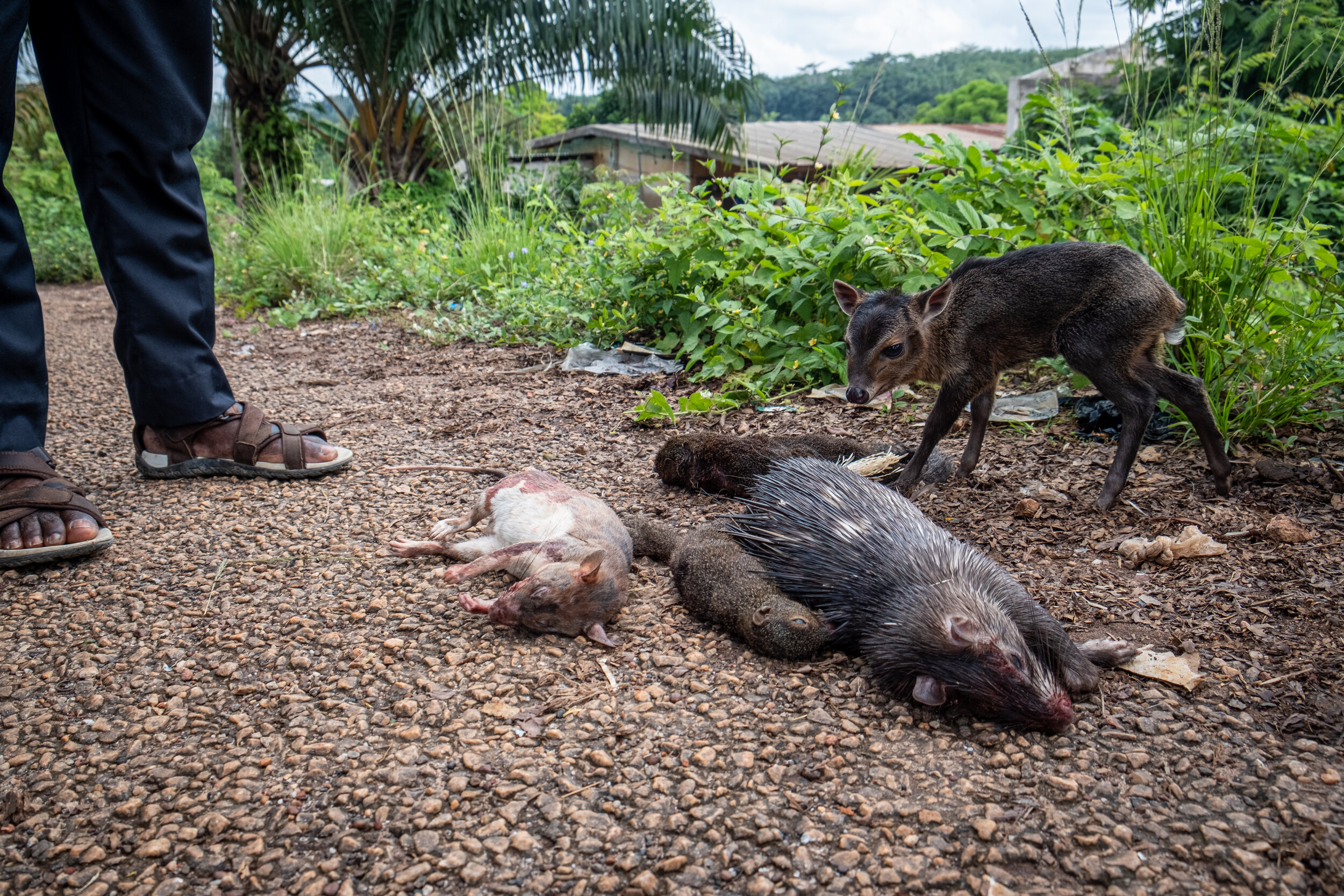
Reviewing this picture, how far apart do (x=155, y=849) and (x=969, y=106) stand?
3378 centimetres

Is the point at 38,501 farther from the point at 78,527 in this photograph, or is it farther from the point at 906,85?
the point at 906,85

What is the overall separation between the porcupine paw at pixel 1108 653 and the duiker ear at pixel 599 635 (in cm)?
125

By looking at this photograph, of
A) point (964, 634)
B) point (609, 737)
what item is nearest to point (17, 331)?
point (609, 737)

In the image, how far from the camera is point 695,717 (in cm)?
197

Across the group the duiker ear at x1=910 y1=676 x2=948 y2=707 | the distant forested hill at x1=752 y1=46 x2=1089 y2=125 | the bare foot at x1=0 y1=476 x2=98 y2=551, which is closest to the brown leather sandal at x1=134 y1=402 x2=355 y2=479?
the bare foot at x1=0 y1=476 x2=98 y2=551

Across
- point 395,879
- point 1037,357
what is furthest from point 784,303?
point 395,879

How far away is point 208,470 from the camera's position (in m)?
3.28

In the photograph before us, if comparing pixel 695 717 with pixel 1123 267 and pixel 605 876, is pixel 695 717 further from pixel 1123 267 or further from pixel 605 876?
pixel 1123 267

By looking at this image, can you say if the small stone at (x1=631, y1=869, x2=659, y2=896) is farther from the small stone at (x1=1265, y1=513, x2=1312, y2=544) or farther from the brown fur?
the small stone at (x1=1265, y1=513, x2=1312, y2=544)

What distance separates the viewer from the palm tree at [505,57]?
11.5 metres

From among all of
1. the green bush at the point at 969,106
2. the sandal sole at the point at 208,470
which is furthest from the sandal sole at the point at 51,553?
the green bush at the point at 969,106

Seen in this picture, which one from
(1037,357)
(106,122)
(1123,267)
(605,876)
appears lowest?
(605,876)

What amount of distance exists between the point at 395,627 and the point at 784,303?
3315 millimetres

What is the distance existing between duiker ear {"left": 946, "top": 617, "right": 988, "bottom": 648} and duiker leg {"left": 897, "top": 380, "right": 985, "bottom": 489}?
1.36m
